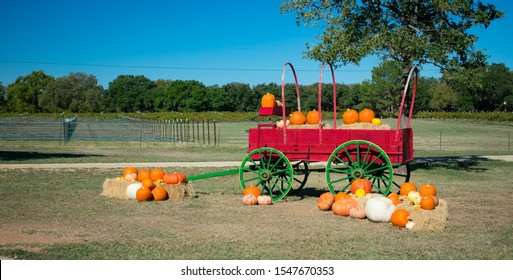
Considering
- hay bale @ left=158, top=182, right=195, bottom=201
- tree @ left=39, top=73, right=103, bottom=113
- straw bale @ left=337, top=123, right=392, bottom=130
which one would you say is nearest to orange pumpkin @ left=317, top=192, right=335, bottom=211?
straw bale @ left=337, top=123, right=392, bottom=130

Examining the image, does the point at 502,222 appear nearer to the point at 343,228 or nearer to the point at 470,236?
the point at 470,236

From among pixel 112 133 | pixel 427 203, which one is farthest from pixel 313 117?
pixel 112 133

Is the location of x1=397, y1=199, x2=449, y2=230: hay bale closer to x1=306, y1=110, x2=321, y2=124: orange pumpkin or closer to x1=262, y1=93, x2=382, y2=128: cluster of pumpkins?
x1=262, y1=93, x2=382, y2=128: cluster of pumpkins

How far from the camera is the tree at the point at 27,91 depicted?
144m

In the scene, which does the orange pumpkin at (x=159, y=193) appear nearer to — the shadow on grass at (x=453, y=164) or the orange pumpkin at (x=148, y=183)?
the orange pumpkin at (x=148, y=183)

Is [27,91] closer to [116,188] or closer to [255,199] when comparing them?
[116,188]

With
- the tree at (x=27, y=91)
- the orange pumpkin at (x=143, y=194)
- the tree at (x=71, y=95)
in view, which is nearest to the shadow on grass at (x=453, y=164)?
the orange pumpkin at (x=143, y=194)

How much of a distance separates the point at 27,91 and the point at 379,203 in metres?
148

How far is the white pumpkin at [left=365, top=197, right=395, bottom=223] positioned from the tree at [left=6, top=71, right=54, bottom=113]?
145450mm

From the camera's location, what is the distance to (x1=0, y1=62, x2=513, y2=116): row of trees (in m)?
128

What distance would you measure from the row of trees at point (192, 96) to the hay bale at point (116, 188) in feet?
352

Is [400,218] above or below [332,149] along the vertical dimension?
below

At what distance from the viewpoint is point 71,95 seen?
140 m

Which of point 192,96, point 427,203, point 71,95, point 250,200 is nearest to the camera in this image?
point 427,203
